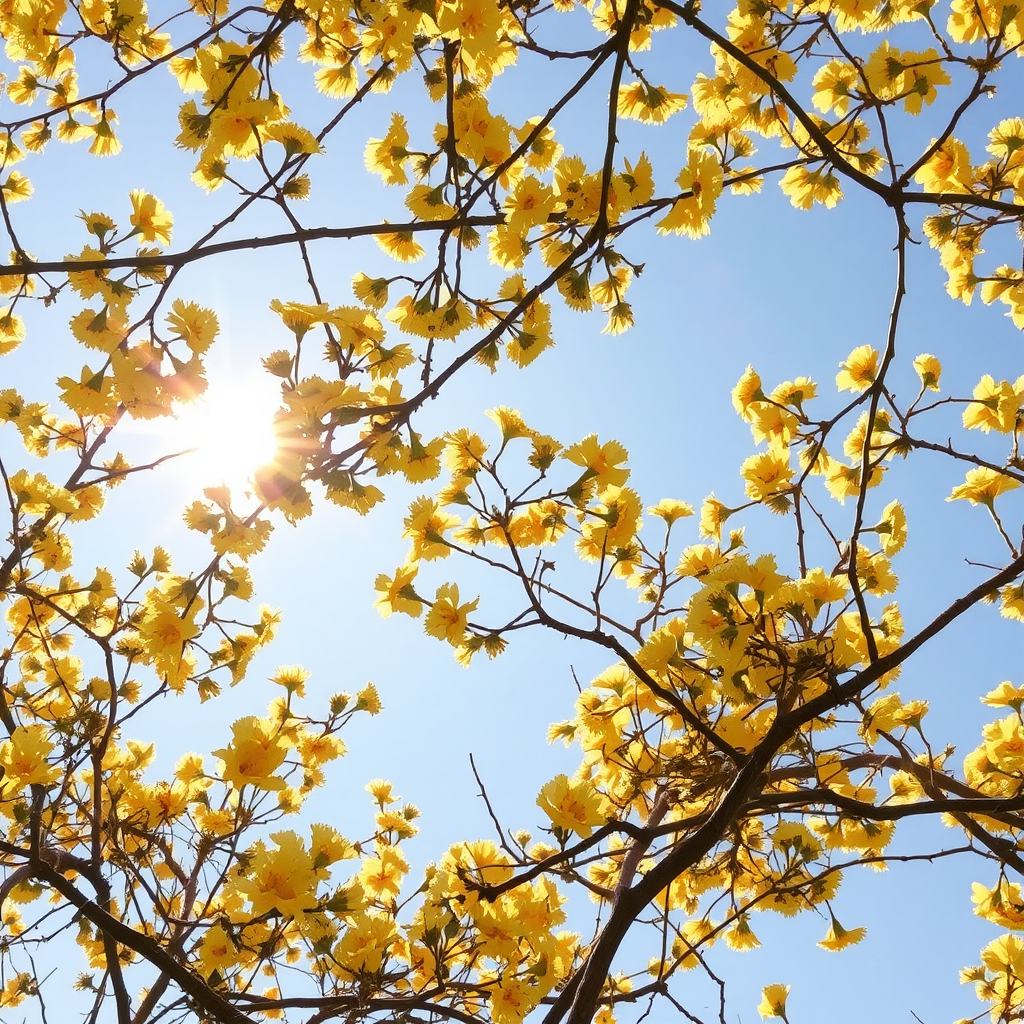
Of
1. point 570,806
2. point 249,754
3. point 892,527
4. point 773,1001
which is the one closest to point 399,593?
point 249,754

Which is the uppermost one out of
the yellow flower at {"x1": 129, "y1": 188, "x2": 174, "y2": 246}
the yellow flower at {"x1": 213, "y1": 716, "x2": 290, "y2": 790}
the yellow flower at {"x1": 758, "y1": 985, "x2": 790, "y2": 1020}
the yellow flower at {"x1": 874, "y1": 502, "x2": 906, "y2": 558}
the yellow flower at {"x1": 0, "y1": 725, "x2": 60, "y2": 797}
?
the yellow flower at {"x1": 129, "y1": 188, "x2": 174, "y2": 246}

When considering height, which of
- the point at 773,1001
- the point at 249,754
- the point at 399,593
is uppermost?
the point at 399,593

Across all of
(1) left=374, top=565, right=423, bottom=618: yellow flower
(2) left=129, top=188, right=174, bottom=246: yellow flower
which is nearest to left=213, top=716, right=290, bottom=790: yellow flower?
(1) left=374, top=565, right=423, bottom=618: yellow flower

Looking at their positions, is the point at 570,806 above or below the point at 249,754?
below

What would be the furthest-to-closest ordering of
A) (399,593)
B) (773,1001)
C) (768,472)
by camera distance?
(773,1001), (768,472), (399,593)

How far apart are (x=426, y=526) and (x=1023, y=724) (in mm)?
2171

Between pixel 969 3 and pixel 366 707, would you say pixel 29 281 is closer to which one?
pixel 366 707

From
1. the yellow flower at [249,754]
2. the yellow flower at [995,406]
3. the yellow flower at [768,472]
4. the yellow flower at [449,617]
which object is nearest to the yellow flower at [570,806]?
the yellow flower at [449,617]

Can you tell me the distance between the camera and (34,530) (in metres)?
3.00

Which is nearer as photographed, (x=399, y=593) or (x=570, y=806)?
(x=570, y=806)

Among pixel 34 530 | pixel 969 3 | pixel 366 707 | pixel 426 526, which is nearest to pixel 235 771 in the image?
pixel 426 526

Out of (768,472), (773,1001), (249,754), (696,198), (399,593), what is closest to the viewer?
(249,754)

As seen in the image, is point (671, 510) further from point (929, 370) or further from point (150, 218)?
point (150, 218)

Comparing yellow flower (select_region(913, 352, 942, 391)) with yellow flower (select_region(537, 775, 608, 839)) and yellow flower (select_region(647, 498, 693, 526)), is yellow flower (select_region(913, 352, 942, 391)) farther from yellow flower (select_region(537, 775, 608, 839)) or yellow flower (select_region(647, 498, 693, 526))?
yellow flower (select_region(537, 775, 608, 839))
